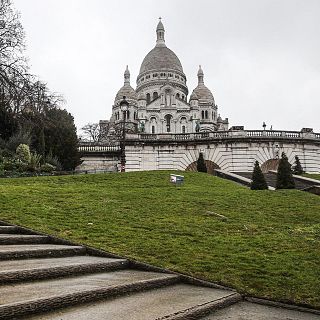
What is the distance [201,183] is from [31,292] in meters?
18.4

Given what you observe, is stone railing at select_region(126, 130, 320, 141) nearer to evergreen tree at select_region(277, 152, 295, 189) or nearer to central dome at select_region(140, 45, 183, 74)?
evergreen tree at select_region(277, 152, 295, 189)

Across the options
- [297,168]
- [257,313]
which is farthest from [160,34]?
[257,313]

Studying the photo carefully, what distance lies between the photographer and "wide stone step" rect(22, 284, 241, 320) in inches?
161

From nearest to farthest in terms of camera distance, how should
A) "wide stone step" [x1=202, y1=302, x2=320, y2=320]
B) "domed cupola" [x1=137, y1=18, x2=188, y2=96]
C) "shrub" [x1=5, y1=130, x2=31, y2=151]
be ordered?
"wide stone step" [x1=202, y1=302, x2=320, y2=320] → "shrub" [x1=5, y1=130, x2=31, y2=151] → "domed cupola" [x1=137, y1=18, x2=188, y2=96]

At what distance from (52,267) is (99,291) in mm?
958

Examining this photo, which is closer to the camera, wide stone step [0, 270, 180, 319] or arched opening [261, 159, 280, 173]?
wide stone step [0, 270, 180, 319]

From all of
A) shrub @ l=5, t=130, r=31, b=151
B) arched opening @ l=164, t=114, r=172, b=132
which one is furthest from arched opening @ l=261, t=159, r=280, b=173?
arched opening @ l=164, t=114, r=172, b=132

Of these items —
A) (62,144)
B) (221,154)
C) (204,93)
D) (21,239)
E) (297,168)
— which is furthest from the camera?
(204,93)

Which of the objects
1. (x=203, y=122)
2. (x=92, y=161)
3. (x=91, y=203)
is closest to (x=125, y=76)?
(x=203, y=122)

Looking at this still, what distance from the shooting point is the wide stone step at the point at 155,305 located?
409 cm

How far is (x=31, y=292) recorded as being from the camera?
4.39 meters

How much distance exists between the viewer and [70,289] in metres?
4.66

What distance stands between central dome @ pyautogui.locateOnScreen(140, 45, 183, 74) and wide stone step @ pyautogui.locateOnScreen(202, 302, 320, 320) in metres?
102

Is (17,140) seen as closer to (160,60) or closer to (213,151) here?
(213,151)
